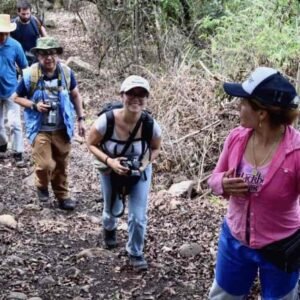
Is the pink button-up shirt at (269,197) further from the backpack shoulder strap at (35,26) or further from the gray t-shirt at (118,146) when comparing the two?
the backpack shoulder strap at (35,26)

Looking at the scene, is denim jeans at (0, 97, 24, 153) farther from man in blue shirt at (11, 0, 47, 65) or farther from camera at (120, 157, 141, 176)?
camera at (120, 157, 141, 176)

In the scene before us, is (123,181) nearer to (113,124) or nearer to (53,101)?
(113,124)

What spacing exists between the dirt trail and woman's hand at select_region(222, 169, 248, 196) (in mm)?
1744

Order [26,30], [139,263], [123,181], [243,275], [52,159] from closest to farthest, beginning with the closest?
[243,275] → [123,181] → [139,263] → [52,159] → [26,30]

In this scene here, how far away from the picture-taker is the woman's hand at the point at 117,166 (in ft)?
14.2

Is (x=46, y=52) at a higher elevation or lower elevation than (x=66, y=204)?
higher

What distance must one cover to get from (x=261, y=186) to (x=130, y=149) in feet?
5.68

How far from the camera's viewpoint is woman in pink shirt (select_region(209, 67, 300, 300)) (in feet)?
9.39

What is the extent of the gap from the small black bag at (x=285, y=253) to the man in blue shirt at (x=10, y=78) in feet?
17.5

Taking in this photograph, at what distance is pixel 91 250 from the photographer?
516 centimetres

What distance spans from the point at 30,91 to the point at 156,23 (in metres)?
5.71

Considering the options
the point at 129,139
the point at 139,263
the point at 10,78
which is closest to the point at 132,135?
the point at 129,139

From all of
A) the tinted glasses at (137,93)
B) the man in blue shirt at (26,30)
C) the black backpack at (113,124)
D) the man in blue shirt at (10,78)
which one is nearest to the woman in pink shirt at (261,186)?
the tinted glasses at (137,93)

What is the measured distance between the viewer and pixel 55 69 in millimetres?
5895
